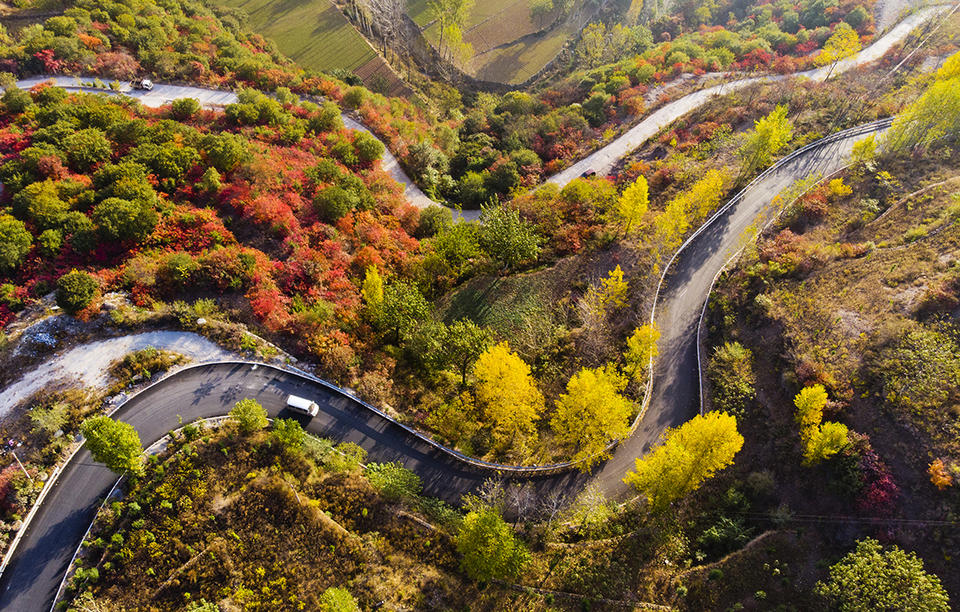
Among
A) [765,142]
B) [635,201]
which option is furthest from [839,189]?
[635,201]

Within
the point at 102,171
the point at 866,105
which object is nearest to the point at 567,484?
the point at 102,171

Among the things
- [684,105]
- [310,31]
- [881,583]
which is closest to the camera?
[881,583]

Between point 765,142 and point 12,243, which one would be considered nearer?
point 12,243

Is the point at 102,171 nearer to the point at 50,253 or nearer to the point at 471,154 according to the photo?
the point at 50,253

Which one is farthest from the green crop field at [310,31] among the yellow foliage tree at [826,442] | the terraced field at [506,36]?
the yellow foliage tree at [826,442]

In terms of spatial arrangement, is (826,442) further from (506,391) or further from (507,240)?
(507,240)

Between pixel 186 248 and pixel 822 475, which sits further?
pixel 186 248
